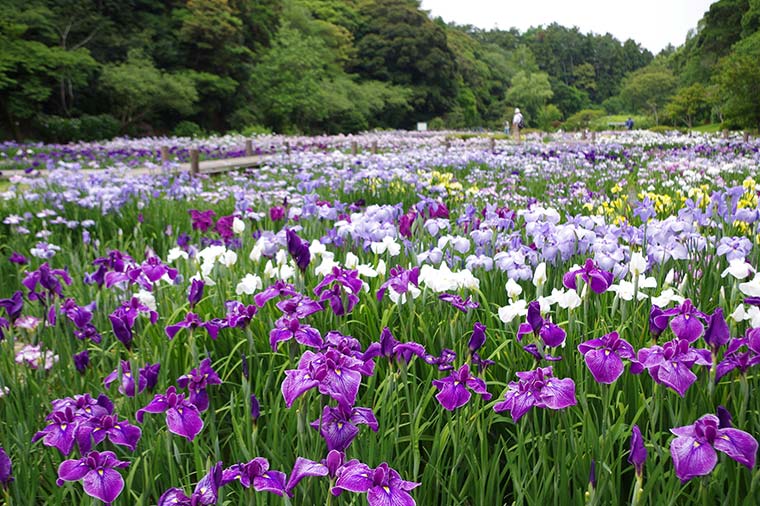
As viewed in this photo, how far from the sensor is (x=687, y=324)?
148cm

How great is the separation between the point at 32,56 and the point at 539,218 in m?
24.3

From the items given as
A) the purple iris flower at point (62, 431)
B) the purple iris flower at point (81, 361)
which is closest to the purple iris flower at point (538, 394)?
the purple iris flower at point (62, 431)

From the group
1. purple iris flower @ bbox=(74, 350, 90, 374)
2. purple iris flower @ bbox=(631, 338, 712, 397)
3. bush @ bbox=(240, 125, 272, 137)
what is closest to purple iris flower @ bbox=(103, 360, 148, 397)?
purple iris flower @ bbox=(74, 350, 90, 374)

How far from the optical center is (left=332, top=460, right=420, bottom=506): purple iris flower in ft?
3.28

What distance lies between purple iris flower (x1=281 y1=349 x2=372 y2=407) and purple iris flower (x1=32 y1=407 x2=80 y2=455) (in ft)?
1.87

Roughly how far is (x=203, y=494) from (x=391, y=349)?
616 millimetres

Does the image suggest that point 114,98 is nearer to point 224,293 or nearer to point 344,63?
point 344,63

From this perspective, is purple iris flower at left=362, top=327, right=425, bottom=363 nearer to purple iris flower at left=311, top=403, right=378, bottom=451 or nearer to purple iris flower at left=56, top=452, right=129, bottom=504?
purple iris flower at left=311, top=403, right=378, bottom=451

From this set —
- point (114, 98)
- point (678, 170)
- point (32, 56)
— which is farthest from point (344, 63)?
point (678, 170)

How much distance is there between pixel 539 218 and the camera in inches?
123

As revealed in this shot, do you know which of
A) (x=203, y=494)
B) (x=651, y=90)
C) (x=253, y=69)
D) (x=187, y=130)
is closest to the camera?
(x=203, y=494)

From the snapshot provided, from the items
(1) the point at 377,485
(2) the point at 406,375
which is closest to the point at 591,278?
(2) the point at 406,375

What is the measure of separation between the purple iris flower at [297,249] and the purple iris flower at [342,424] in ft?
3.09

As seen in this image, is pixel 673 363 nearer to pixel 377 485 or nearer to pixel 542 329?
pixel 542 329
